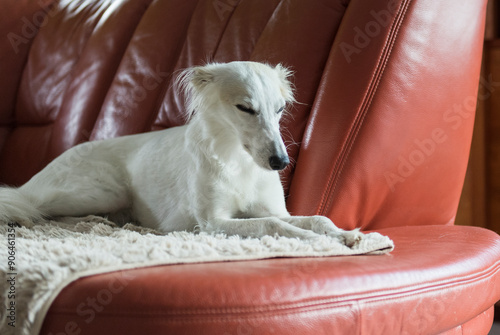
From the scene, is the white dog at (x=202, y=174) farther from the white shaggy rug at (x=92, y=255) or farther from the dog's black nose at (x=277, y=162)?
the white shaggy rug at (x=92, y=255)

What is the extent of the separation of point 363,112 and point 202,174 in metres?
0.44

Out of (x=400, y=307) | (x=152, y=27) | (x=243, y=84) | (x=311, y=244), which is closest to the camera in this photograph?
(x=400, y=307)

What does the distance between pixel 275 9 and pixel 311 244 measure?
3.23 feet

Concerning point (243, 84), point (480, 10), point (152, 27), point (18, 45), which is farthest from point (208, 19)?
point (18, 45)

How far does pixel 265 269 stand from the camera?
2.97ft

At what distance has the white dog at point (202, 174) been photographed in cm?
139

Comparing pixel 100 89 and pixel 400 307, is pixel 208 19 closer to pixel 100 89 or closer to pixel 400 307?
pixel 100 89
